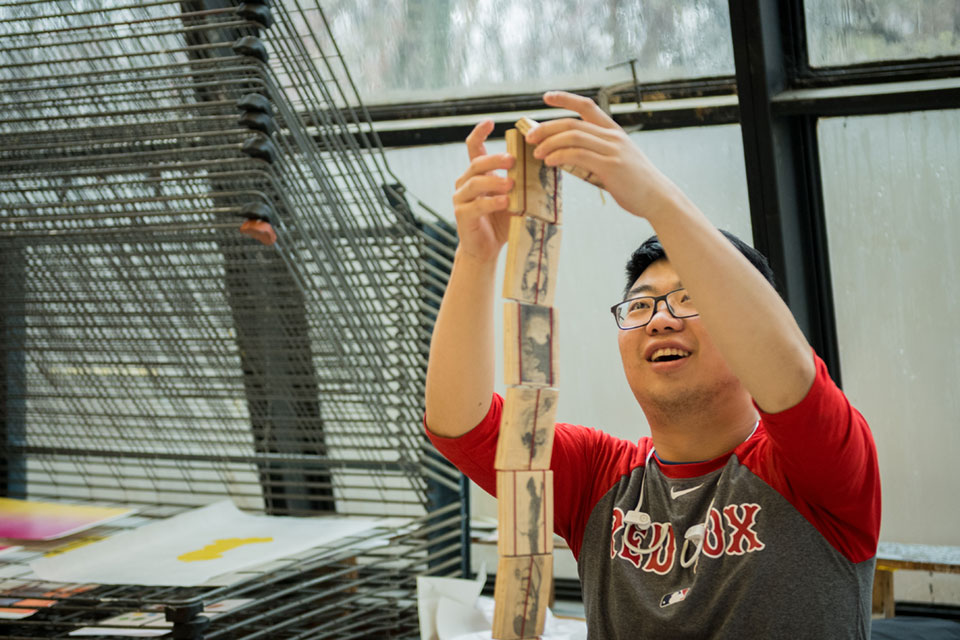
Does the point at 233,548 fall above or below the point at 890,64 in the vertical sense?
below

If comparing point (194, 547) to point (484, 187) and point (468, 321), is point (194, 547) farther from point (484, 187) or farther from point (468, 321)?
point (484, 187)

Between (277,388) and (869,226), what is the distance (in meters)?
1.38

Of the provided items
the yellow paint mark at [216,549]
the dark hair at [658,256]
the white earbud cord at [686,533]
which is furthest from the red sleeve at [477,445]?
the yellow paint mark at [216,549]

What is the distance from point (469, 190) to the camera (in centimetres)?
108

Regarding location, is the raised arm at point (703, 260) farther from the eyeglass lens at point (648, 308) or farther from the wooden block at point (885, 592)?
the wooden block at point (885, 592)

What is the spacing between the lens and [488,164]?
41.1 inches

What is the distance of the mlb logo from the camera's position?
120cm

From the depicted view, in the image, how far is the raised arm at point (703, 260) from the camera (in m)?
0.97

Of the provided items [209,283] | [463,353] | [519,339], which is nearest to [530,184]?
[519,339]

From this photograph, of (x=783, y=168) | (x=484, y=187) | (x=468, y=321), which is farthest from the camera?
(x=783, y=168)

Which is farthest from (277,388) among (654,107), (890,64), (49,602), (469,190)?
(890,64)

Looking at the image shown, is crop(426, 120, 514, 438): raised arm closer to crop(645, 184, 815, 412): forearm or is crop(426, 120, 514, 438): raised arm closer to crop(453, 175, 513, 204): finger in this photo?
crop(453, 175, 513, 204): finger

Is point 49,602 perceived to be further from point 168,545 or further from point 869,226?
point 869,226

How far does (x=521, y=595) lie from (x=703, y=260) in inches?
14.6
